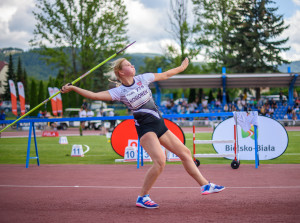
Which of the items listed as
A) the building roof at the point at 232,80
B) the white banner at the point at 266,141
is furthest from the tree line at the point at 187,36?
the white banner at the point at 266,141

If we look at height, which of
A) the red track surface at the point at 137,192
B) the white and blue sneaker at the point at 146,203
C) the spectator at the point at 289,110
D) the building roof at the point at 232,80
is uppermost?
the building roof at the point at 232,80

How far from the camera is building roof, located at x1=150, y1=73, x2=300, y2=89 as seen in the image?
34.2m

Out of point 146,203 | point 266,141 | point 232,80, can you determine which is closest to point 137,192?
point 146,203

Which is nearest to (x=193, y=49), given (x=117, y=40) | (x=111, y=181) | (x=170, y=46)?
(x=170, y=46)

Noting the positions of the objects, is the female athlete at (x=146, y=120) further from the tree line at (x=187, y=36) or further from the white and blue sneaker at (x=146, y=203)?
the tree line at (x=187, y=36)

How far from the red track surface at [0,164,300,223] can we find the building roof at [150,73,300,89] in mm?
24861

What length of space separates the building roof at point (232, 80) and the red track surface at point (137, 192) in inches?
979

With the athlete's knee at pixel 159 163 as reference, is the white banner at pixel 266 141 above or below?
below

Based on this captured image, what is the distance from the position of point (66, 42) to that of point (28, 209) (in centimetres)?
3908

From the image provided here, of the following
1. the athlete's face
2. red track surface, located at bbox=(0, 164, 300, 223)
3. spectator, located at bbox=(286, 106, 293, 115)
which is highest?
the athlete's face

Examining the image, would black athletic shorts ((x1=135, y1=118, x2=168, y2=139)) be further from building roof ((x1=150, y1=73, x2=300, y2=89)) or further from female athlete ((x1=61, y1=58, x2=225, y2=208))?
building roof ((x1=150, y1=73, x2=300, y2=89))

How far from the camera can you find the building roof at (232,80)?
34250 mm

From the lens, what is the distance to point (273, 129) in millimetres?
10930

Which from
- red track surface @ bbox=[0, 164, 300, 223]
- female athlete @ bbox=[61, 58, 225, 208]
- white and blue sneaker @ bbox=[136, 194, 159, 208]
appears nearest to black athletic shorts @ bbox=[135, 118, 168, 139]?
female athlete @ bbox=[61, 58, 225, 208]
